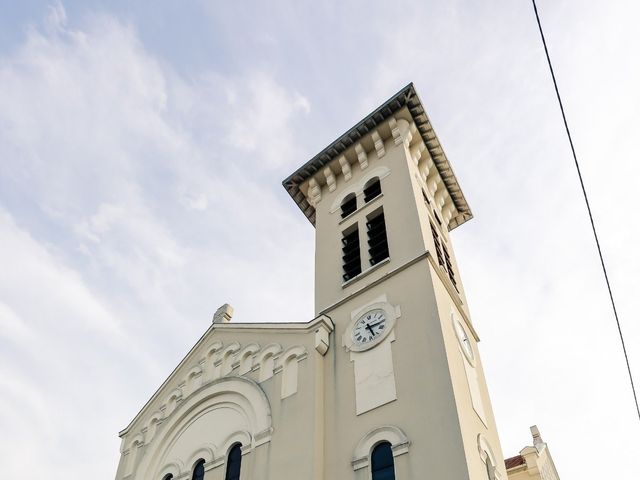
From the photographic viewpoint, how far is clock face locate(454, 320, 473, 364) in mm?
15398

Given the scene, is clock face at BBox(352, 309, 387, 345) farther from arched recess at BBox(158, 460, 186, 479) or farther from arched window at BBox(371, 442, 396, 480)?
arched recess at BBox(158, 460, 186, 479)

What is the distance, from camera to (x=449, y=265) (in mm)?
20062

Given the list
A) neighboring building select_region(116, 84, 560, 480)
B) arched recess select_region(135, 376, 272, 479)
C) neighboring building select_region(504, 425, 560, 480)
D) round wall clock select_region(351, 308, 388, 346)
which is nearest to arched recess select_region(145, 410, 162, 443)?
neighboring building select_region(116, 84, 560, 480)

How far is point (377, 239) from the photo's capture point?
19.0 meters

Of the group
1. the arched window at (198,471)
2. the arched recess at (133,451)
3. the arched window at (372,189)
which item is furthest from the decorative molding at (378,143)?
the arched recess at (133,451)

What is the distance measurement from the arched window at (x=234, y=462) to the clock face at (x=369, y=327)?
4.14m

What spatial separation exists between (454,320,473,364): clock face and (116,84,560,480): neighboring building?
7cm

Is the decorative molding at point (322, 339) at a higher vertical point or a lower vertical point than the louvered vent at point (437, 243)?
lower

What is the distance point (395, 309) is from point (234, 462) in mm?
5716

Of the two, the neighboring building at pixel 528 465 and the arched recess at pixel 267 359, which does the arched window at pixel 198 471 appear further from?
the neighboring building at pixel 528 465

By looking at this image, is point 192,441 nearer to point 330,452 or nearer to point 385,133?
point 330,452

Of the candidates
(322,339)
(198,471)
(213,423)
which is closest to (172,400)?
(213,423)

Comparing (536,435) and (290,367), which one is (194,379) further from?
(536,435)

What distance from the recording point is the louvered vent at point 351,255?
60.6ft
